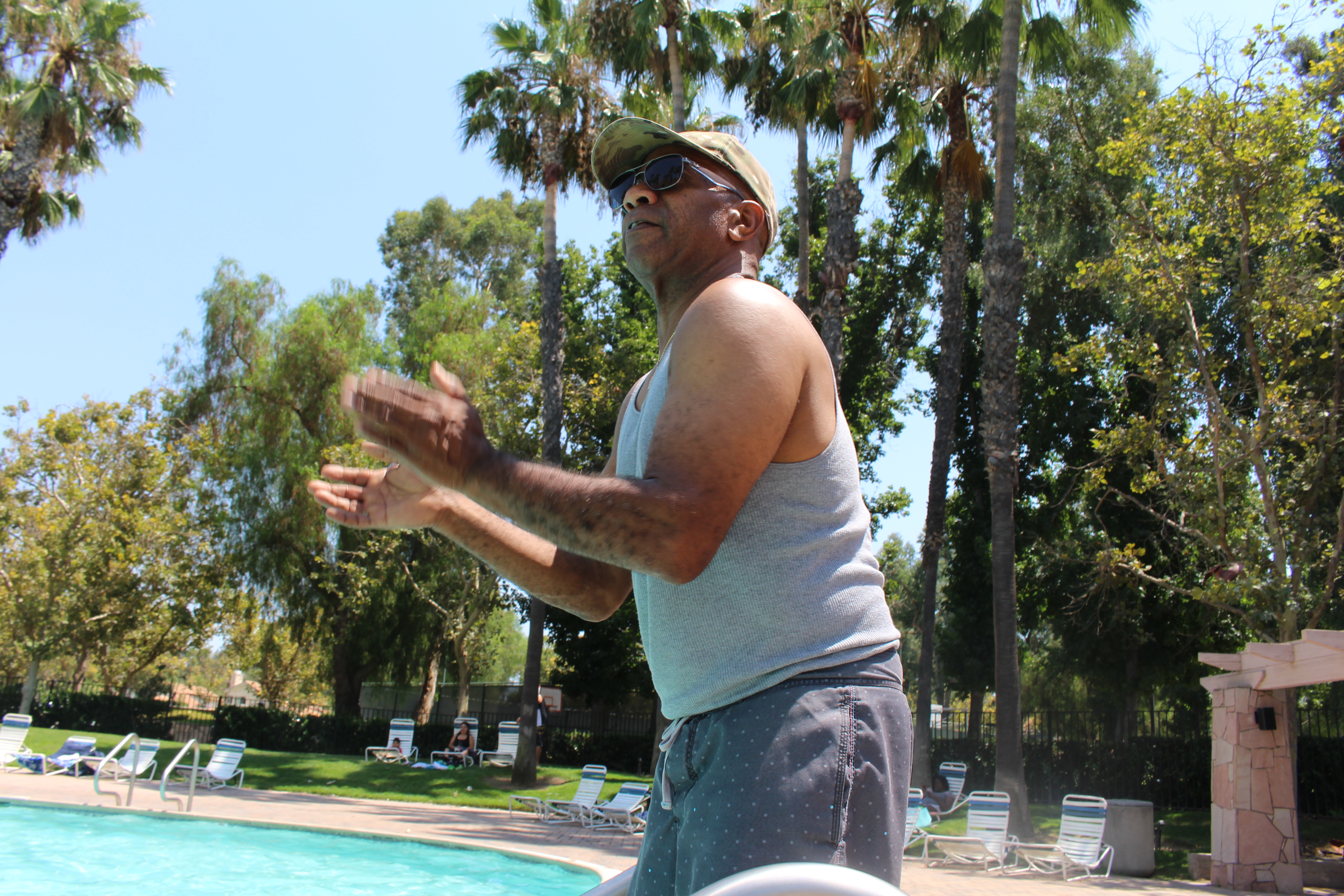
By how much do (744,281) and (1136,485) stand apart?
1463 centimetres

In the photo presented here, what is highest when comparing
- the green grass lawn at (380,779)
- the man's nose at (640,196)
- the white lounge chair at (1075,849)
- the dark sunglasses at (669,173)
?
the dark sunglasses at (669,173)

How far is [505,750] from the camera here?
22.1 m

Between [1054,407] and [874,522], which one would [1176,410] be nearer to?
[1054,407]

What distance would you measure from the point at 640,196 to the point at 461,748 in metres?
23.0

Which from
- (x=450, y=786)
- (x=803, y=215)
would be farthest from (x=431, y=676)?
(x=803, y=215)

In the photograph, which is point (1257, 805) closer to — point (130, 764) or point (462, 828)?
point (462, 828)

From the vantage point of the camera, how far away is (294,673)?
138 feet

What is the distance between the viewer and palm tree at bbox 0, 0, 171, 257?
19.7 m

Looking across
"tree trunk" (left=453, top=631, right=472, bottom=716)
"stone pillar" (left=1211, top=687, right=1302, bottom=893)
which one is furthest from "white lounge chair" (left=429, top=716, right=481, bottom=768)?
"stone pillar" (left=1211, top=687, right=1302, bottom=893)

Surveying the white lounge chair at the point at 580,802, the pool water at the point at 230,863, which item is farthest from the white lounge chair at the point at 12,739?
the white lounge chair at the point at 580,802

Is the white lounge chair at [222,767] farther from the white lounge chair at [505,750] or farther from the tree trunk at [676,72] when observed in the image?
the tree trunk at [676,72]

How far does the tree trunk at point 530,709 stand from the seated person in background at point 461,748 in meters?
3.31

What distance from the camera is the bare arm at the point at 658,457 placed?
1.24 m

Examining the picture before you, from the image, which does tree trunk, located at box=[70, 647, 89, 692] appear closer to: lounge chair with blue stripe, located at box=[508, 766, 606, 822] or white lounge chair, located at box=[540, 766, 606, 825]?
lounge chair with blue stripe, located at box=[508, 766, 606, 822]
